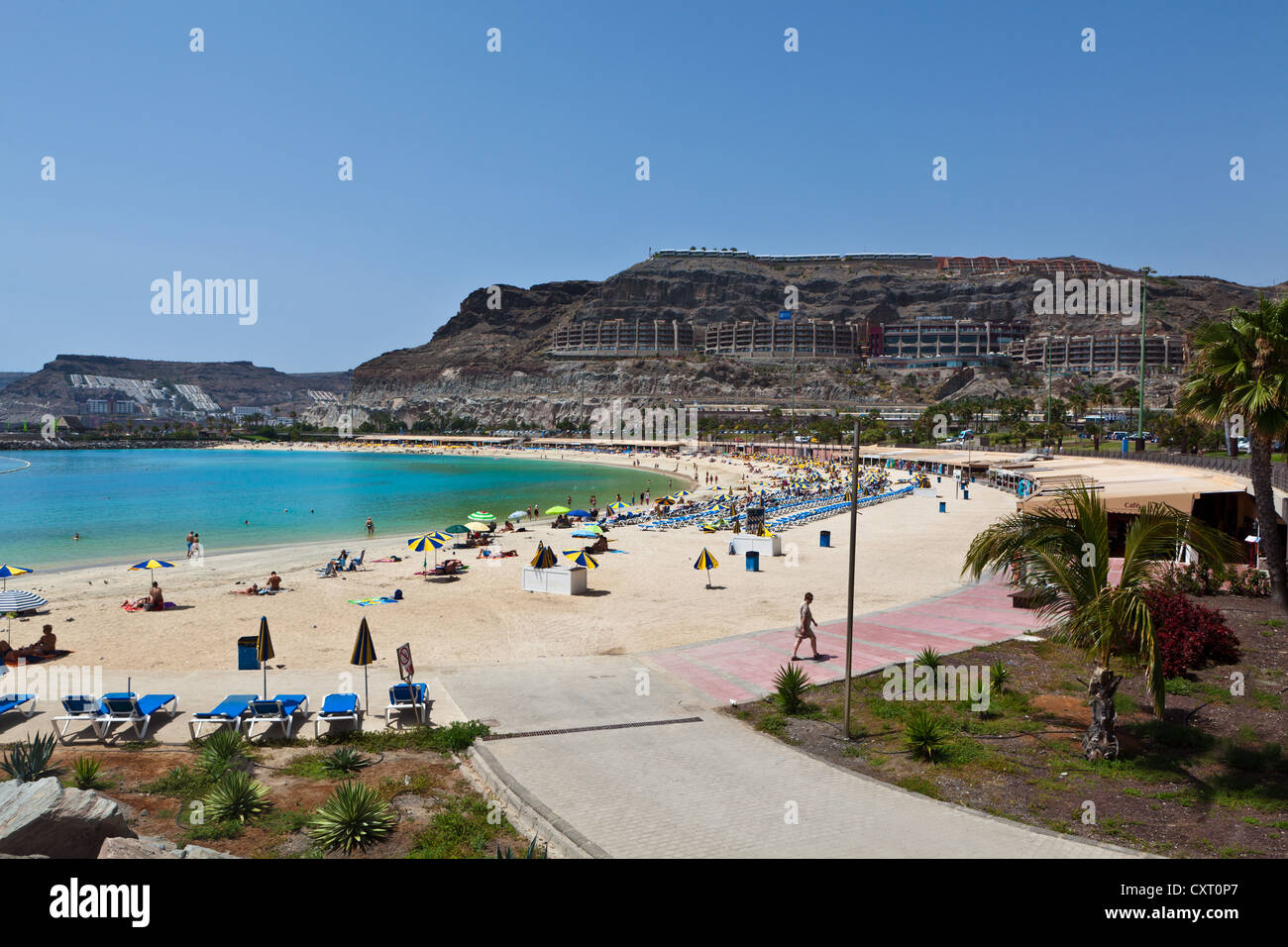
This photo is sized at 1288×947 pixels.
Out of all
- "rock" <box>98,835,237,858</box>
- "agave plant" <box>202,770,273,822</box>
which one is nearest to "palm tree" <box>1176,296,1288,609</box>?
"agave plant" <box>202,770,273,822</box>

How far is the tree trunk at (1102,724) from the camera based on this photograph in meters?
9.58

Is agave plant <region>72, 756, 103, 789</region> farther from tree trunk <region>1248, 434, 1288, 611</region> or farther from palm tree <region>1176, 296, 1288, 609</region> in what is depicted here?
tree trunk <region>1248, 434, 1288, 611</region>

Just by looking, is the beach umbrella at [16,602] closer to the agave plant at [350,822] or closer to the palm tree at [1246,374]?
the agave plant at [350,822]

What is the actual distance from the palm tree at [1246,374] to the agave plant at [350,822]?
51.3 feet

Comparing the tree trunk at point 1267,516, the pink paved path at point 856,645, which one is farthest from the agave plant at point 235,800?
the tree trunk at point 1267,516

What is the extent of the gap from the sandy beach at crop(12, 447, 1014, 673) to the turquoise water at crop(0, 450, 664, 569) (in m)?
8.23

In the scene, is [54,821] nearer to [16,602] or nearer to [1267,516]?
[16,602]

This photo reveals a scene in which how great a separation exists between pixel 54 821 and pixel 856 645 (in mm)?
12966

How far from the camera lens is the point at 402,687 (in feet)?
39.1

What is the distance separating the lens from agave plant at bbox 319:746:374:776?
9.55 meters

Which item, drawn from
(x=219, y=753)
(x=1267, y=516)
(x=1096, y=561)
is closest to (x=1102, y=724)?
(x=1096, y=561)

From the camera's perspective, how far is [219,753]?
382 inches
